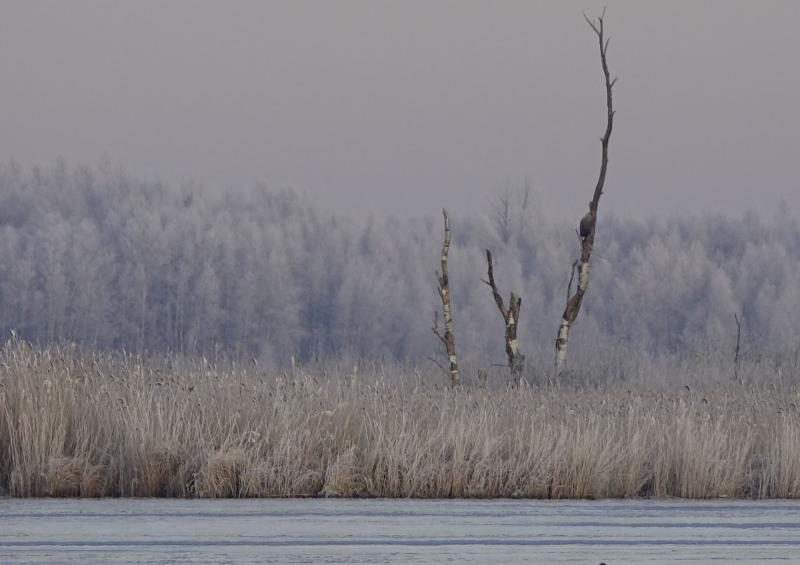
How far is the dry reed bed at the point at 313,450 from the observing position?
8.05 meters

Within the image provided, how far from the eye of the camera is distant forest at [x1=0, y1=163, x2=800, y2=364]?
34.1 meters

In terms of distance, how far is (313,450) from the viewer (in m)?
8.55

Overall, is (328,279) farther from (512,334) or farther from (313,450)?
(313,450)

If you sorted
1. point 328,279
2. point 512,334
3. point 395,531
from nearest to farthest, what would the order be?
point 395,531, point 512,334, point 328,279

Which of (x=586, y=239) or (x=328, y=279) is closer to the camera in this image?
(x=586, y=239)

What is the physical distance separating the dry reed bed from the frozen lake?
1.21 feet

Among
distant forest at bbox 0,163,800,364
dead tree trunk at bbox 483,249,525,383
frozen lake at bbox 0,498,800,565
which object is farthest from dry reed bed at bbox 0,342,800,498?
distant forest at bbox 0,163,800,364

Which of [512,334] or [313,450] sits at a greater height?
[313,450]

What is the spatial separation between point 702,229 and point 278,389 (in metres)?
37.8

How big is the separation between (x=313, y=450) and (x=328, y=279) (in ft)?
98.0

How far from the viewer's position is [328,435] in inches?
336

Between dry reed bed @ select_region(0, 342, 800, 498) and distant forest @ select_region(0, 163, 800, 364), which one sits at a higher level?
dry reed bed @ select_region(0, 342, 800, 498)

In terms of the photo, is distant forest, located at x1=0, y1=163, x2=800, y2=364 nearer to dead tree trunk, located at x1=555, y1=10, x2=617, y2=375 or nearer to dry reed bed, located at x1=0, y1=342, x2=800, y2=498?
dead tree trunk, located at x1=555, y1=10, x2=617, y2=375

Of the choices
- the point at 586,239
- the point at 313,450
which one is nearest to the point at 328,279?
the point at 586,239
